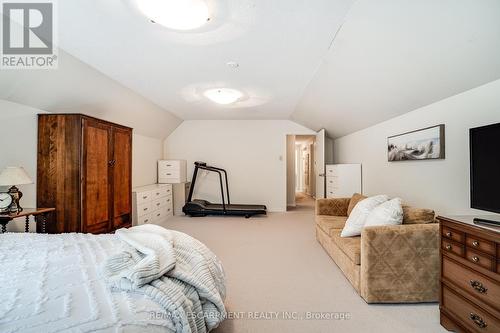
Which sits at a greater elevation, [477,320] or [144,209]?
[144,209]

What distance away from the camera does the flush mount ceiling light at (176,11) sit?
163 centimetres

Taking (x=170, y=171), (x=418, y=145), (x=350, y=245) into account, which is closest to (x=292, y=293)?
(x=350, y=245)

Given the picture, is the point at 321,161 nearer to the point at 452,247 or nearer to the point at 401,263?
the point at 401,263

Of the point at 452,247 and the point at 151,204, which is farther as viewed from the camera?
the point at 151,204

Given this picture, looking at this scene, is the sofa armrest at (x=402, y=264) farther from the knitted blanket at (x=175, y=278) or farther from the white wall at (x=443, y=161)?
the knitted blanket at (x=175, y=278)

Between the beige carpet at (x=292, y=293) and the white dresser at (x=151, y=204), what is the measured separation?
131 centimetres

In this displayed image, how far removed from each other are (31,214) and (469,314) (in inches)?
150

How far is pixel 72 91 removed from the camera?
117 inches

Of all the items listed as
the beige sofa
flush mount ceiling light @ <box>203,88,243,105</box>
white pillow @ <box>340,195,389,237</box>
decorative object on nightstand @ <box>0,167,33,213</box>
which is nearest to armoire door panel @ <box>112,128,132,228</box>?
decorative object on nightstand @ <box>0,167,33,213</box>

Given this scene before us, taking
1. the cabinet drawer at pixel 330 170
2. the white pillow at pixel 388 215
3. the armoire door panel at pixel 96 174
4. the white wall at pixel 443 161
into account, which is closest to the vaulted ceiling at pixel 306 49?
the white wall at pixel 443 161

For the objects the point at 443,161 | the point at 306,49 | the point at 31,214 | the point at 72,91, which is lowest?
the point at 31,214

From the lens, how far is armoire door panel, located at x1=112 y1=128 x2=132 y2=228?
3648 millimetres

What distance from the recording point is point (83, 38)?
2273mm

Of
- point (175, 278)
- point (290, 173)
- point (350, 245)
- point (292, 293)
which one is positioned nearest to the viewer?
point (175, 278)
